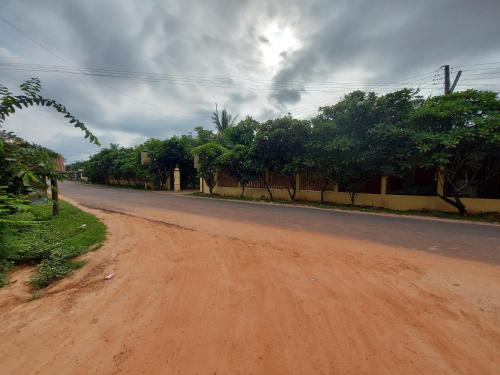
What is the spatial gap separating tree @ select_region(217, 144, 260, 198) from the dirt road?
1028 centimetres

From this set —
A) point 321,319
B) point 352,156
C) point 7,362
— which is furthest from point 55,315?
point 352,156

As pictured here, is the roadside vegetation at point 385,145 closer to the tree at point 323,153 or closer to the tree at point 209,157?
the tree at point 323,153

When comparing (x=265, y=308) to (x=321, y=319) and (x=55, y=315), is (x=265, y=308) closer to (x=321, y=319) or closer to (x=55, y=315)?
(x=321, y=319)

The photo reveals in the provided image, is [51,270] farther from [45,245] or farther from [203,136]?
[203,136]

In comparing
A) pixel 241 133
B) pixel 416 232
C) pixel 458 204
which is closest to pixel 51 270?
pixel 416 232

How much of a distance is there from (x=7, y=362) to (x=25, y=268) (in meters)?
2.76

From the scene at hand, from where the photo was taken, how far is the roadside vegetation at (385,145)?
850cm

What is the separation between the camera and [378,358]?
A: 1985 millimetres

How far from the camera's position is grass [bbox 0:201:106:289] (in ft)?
10.1

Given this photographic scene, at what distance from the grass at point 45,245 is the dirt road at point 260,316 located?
27 cm

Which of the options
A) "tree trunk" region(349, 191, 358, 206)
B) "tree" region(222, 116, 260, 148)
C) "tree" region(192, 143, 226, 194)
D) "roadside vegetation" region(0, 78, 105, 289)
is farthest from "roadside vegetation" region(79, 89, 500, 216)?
"roadside vegetation" region(0, 78, 105, 289)

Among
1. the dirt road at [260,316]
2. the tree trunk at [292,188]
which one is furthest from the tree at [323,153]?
the dirt road at [260,316]

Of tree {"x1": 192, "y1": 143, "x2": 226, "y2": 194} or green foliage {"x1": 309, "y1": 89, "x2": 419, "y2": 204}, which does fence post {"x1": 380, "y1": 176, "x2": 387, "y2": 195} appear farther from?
tree {"x1": 192, "y1": 143, "x2": 226, "y2": 194}

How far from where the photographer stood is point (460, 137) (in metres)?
8.10
